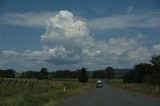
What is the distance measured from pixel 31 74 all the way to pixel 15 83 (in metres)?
95.8

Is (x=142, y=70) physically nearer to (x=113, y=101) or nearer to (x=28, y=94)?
(x=28, y=94)

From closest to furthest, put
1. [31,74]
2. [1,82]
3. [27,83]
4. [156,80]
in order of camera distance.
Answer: [1,82]
[27,83]
[156,80]
[31,74]

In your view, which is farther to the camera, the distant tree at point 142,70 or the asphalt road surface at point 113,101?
the distant tree at point 142,70

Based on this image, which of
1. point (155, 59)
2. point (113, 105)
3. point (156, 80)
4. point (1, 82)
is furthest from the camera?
point (155, 59)

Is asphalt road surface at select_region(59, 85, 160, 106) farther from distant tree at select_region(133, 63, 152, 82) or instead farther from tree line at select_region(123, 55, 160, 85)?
distant tree at select_region(133, 63, 152, 82)

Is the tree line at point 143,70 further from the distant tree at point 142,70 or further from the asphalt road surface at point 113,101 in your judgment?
the asphalt road surface at point 113,101

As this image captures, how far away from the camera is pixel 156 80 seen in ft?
305

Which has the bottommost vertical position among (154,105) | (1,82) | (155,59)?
(154,105)

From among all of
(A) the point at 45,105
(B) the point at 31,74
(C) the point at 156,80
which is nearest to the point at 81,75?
(B) the point at 31,74

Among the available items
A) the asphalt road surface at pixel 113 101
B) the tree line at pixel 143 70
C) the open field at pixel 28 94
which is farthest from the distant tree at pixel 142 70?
the asphalt road surface at pixel 113 101

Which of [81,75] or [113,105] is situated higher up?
[81,75]

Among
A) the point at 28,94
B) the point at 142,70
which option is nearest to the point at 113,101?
the point at 28,94

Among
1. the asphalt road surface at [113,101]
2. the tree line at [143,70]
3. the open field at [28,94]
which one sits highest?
the tree line at [143,70]

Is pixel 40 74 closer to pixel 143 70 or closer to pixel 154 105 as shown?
pixel 143 70
